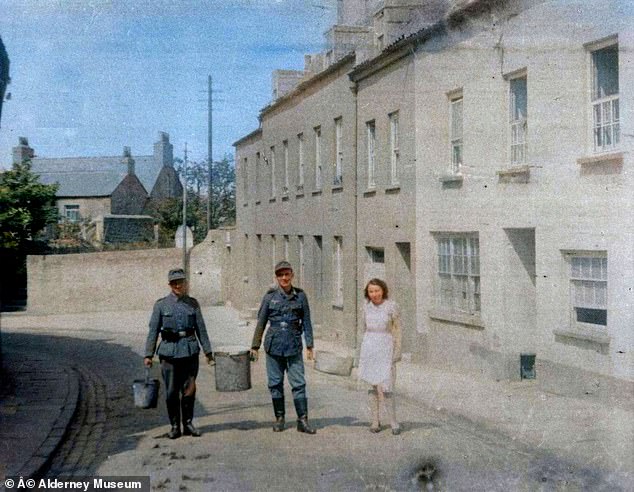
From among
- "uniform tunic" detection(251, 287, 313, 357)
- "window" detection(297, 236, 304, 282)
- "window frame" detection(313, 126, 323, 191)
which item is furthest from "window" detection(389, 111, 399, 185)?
"uniform tunic" detection(251, 287, 313, 357)

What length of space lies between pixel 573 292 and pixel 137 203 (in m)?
34.3

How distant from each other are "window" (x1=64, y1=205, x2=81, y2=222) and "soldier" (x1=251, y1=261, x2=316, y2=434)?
95.4ft

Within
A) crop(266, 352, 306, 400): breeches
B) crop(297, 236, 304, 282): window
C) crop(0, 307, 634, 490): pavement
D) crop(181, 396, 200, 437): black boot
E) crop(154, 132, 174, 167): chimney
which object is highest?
crop(154, 132, 174, 167): chimney

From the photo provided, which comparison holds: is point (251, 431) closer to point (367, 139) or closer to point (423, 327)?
point (423, 327)

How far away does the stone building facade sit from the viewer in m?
9.91

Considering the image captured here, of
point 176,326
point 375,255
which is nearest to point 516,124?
point 375,255

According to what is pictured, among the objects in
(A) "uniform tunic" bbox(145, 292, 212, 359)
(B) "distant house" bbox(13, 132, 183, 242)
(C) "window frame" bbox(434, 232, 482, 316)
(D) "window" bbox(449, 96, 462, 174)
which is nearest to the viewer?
(A) "uniform tunic" bbox(145, 292, 212, 359)

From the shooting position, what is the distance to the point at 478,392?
1123cm

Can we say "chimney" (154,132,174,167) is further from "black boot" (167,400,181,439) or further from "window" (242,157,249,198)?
"black boot" (167,400,181,439)

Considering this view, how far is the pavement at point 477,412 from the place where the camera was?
7.23 metres

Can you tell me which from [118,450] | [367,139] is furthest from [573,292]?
[367,139]

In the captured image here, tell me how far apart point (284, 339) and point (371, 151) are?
33.0 ft

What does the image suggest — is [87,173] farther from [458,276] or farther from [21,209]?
[458,276]

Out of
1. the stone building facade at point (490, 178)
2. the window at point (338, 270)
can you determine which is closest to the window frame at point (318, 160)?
the stone building facade at point (490, 178)
